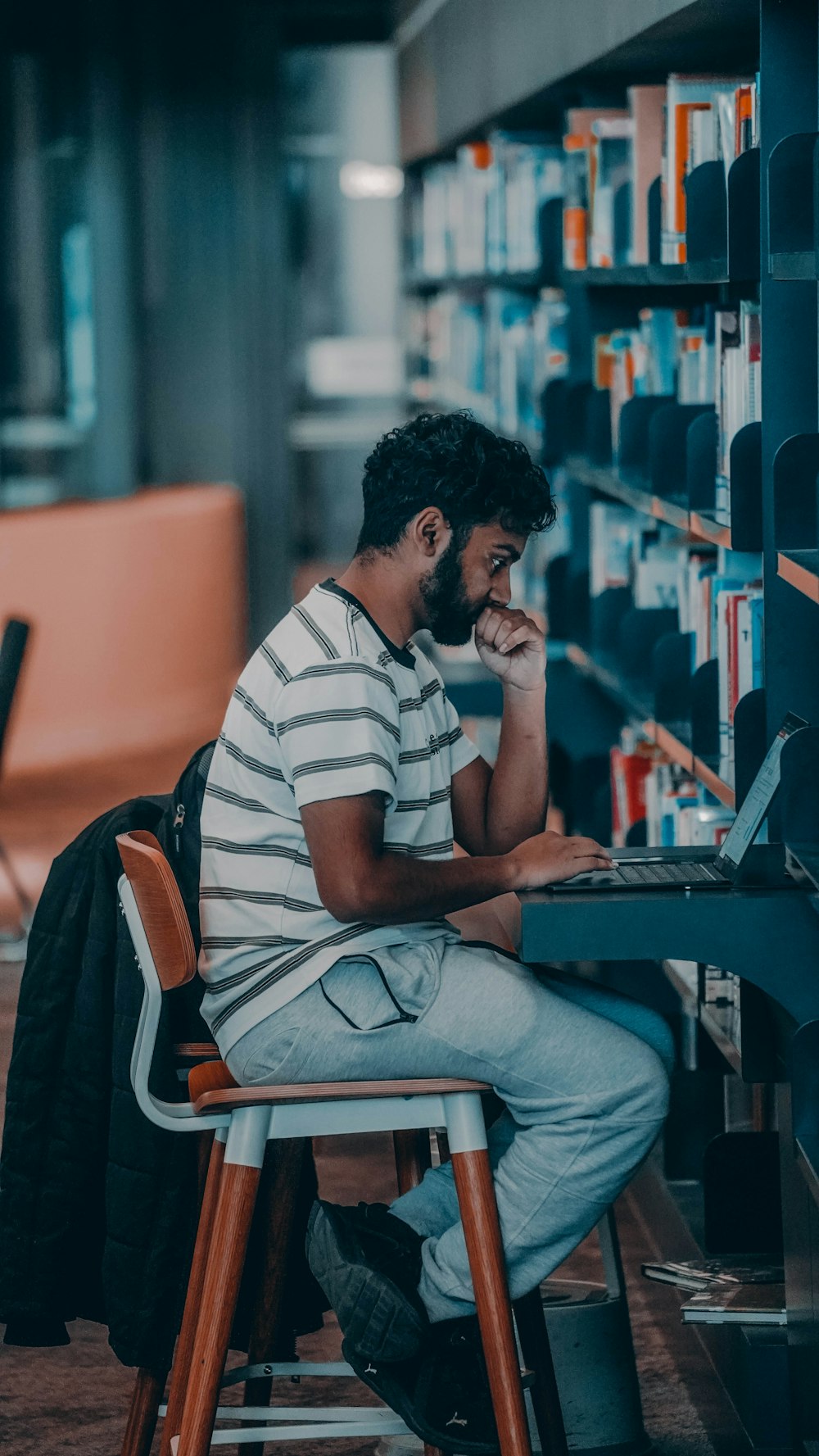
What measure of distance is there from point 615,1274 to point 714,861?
23.8 inches

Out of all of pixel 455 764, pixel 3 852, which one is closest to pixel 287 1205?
pixel 455 764

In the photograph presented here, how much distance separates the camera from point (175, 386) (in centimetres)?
805

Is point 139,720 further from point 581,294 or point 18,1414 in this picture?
point 18,1414

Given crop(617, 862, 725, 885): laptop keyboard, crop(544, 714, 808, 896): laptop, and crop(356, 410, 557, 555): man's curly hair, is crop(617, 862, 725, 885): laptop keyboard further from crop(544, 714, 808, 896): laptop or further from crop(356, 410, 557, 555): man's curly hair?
crop(356, 410, 557, 555): man's curly hair

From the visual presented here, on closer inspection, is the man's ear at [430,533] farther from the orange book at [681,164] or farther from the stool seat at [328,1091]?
the orange book at [681,164]

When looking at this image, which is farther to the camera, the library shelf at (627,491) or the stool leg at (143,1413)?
the library shelf at (627,491)

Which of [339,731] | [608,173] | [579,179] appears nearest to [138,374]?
[579,179]

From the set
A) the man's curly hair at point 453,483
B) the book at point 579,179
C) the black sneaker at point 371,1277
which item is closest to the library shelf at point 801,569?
the man's curly hair at point 453,483

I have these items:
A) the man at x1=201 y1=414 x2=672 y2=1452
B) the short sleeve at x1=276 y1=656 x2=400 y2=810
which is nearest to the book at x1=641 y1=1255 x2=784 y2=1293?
the man at x1=201 y1=414 x2=672 y2=1452

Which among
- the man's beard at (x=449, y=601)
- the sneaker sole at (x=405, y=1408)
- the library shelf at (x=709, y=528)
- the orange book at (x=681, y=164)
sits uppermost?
the orange book at (x=681, y=164)

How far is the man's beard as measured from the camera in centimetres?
217

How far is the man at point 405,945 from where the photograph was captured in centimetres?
198

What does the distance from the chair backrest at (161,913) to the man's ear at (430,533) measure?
1.58ft

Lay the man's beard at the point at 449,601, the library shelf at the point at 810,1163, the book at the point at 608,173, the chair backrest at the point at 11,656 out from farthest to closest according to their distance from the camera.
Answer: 1. the chair backrest at the point at 11,656
2. the book at the point at 608,173
3. the man's beard at the point at 449,601
4. the library shelf at the point at 810,1163
